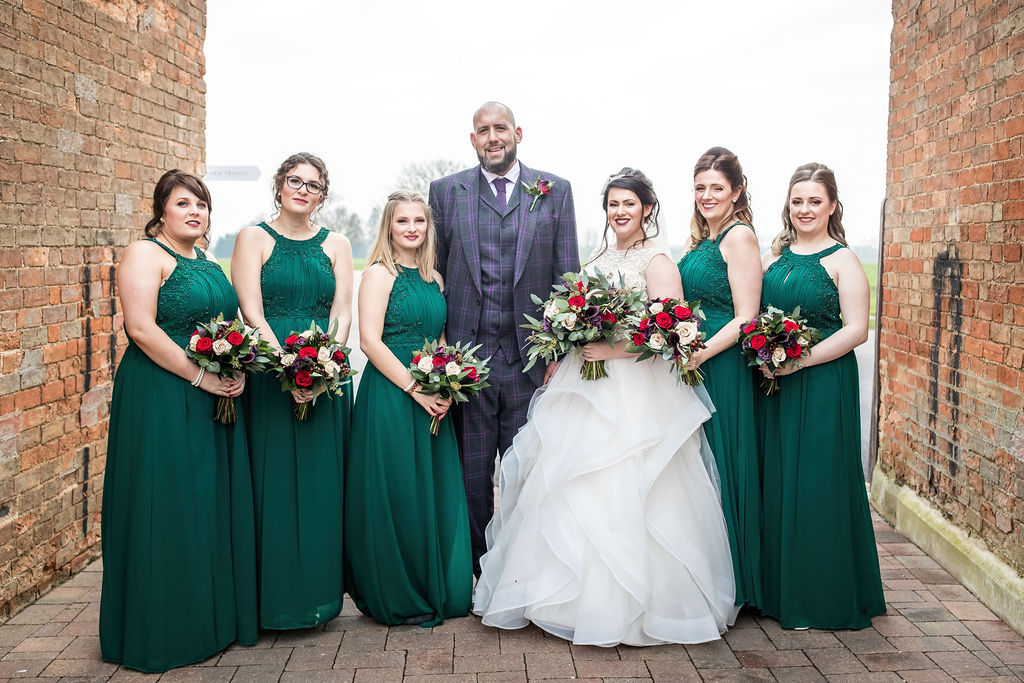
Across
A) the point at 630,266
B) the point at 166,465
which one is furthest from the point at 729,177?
the point at 166,465

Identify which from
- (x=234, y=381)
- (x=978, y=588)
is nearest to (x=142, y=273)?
(x=234, y=381)

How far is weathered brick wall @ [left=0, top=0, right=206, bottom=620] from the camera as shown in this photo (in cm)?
447

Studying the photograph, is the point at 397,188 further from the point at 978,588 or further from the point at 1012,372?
the point at 978,588

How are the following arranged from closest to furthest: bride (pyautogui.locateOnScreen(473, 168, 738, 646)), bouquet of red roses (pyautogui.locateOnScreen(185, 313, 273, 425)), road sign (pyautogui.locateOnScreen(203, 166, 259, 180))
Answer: bouquet of red roses (pyautogui.locateOnScreen(185, 313, 273, 425))
bride (pyautogui.locateOnScreen(473, 168, 738, 646))
road sign (pyautogui.locateOnScreen(203, 166, 259, 180))

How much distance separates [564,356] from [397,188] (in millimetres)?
1236

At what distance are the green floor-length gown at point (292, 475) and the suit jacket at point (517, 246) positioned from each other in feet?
2.58

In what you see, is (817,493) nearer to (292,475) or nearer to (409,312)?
(409,312)

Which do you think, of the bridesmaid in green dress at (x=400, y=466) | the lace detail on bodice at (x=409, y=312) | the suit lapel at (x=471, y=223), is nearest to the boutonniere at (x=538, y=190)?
the suit lapel at (x=471, y=223)

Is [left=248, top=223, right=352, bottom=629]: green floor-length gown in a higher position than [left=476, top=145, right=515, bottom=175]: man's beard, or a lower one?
lower

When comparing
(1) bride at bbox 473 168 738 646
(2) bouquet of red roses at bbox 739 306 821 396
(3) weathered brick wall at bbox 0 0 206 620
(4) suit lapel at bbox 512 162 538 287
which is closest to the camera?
(1) bride at bbox 473 168 738 646

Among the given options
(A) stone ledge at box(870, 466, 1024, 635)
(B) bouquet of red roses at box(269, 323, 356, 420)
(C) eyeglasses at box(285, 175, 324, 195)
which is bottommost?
(A) stone ledge at box(870, 466, 1024, 635)

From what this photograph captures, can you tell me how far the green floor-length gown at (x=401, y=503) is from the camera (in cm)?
437

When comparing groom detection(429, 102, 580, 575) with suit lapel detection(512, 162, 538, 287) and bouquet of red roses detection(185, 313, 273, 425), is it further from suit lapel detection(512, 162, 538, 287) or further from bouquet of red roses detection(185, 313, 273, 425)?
bouquet of red roses detection(185, 313, 273, 425)

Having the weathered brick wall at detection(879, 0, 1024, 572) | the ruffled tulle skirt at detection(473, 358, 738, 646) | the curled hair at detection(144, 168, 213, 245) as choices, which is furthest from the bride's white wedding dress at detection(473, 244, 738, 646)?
the curled hair at detection(144, 168, 213, 245)
